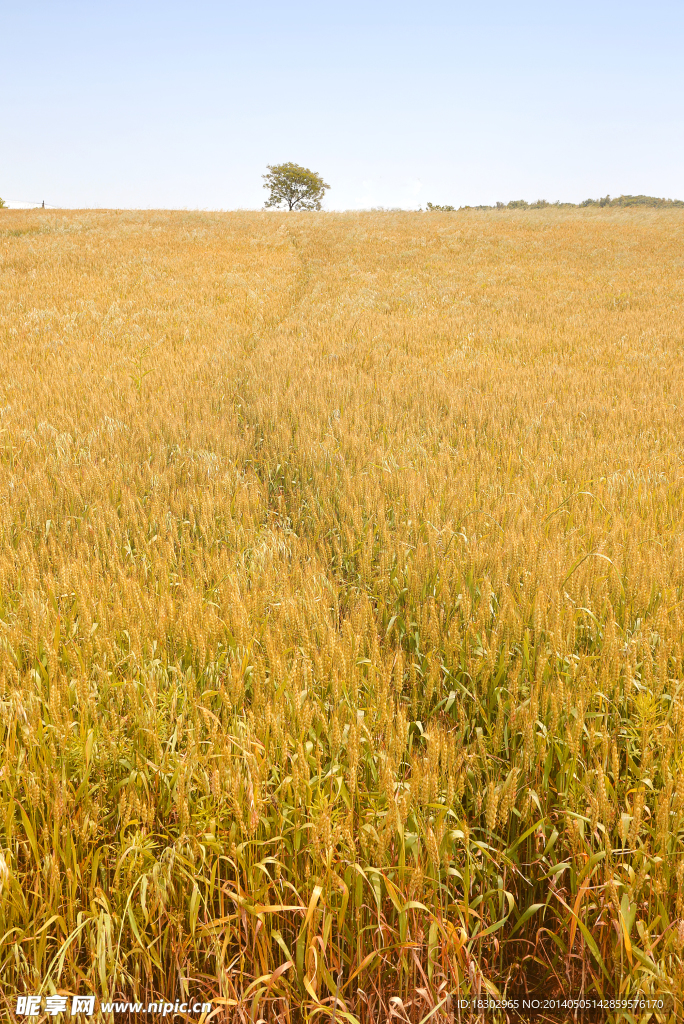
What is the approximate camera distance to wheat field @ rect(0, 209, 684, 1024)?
175cm

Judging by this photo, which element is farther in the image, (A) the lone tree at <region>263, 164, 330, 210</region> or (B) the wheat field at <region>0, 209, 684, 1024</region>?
(A) the lone tree at <region>263, 164, 330, 210</region>

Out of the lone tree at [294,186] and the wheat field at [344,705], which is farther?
the lone tree at [294,186]

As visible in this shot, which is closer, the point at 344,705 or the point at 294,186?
the point at 344,705

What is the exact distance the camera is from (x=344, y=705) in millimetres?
2398

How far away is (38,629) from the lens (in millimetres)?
2754

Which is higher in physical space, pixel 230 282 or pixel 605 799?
pixel 230 282

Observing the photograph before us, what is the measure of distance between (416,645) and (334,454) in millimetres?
2842

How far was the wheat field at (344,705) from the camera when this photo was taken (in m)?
1.75

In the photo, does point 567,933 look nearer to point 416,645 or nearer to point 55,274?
point 416,645

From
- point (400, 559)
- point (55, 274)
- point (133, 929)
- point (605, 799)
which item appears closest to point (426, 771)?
point (605, 799)

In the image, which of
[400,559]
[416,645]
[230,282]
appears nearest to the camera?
[416,645]

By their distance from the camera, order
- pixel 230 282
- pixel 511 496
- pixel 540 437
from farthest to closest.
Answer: pixel 230 282 → pixel 540 437 → pixel 511 496

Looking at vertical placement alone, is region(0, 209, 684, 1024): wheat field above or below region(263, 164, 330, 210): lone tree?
below

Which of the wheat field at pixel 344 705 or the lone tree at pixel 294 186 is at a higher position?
the lone tree at pixel 294 186
